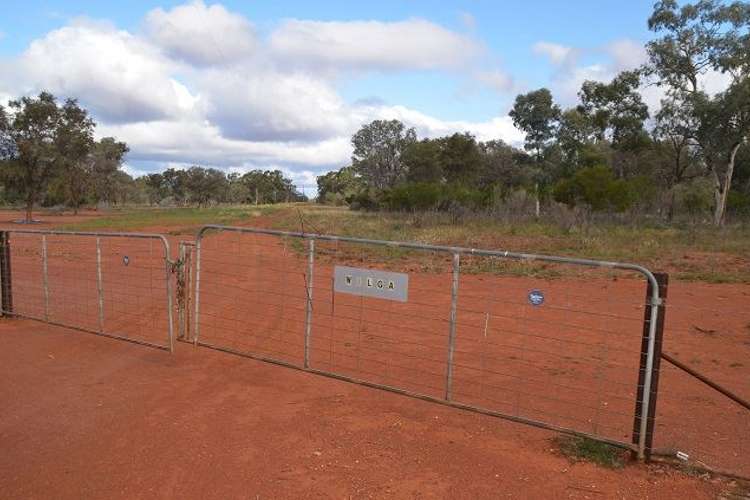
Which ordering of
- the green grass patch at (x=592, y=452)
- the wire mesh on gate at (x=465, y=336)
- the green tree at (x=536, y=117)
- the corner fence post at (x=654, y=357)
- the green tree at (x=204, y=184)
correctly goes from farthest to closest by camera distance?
the green tree at (x=204, y=184) < the green tree at (x=536, y=117) < the wire mesh on gate at (x=465, y=336) < the green grass patch at (x=592, y=452) < the corner fence post at (x=654, y=357)

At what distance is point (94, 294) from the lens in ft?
41.3

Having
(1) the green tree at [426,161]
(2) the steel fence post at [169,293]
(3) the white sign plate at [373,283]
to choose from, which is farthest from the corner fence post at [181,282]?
(1) the green tree at [426,161]

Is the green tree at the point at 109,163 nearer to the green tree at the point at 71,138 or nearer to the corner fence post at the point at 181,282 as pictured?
the green tree at the point at 71,138

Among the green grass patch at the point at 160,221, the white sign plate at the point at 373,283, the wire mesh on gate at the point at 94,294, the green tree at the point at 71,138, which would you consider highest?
the green tree at the point at 71,138

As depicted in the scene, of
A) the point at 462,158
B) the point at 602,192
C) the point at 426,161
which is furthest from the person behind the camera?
the point at 426,161

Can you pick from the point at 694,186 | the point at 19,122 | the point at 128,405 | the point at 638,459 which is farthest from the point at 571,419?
the point at 19,122

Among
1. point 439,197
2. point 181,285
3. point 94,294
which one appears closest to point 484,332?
point 181,285

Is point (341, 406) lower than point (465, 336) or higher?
higher

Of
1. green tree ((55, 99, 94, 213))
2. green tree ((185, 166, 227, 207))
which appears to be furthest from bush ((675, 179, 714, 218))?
green tree ((185, 166, 227, 207))

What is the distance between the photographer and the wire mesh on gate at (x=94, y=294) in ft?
29.2

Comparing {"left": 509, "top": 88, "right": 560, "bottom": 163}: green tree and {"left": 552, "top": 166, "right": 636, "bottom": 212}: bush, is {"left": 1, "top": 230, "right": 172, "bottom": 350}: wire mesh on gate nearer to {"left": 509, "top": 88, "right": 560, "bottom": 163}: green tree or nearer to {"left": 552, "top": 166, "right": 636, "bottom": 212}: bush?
{"left": 552, "top": 166, "right": 636, "bottom": 212}: bush

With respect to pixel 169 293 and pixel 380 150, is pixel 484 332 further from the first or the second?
pixel 380 150

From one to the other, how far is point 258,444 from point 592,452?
9.05 feet

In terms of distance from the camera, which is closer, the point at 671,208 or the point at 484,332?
the point at 484,332
